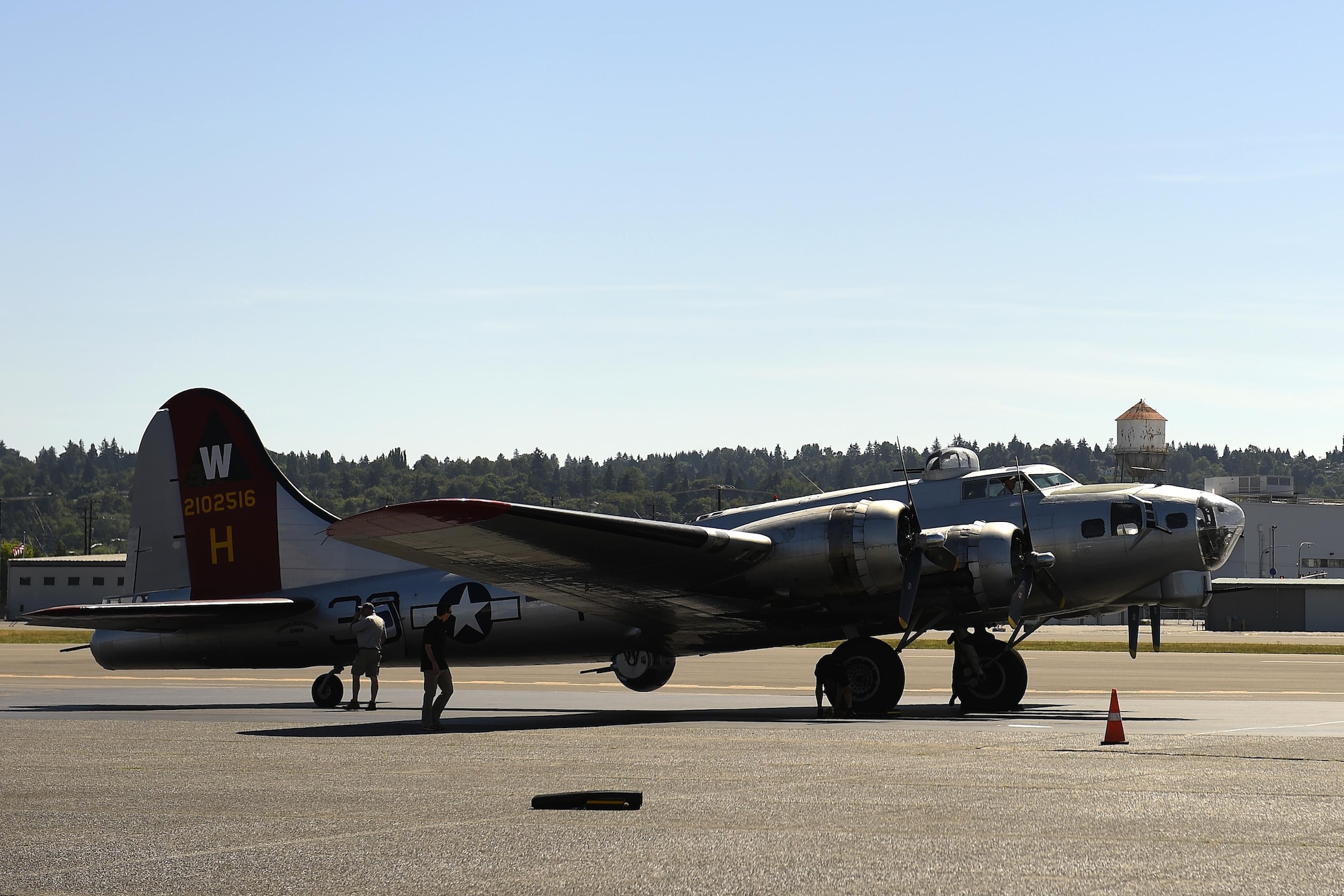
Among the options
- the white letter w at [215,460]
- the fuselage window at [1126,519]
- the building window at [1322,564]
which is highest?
the white letter w at [215,460]

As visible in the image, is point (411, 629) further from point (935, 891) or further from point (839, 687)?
point (935, 891)

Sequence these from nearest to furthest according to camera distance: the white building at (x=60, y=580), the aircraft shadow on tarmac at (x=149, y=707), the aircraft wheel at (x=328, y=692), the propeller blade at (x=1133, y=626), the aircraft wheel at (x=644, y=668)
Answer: the propeller blade at (x=1133, y=626) → the aircraft shadow on tarmac at (x=149, y=707) → the aircraft wheel at (x=644, y=668) → the aircraft wheel at (x=328, y=692) → the white building at (x=60, y=580)

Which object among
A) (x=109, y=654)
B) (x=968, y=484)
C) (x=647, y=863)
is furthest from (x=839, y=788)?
(x=109, y=654)

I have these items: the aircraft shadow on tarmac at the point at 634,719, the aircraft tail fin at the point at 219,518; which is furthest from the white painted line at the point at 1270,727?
the aircraft tail fin at the point at 219,518

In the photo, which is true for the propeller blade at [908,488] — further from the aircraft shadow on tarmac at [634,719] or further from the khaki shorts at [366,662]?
the khaki shorts at [366,662]

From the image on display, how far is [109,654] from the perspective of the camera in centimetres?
2842

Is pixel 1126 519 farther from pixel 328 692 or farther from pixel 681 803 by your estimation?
pixel 328 692

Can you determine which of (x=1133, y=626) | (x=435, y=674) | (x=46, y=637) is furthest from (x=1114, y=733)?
(x=46, y=637)

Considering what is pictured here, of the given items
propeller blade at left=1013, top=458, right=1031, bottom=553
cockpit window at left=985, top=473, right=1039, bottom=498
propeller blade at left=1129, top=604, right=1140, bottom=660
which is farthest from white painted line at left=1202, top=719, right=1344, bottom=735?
cockpit window at left=985, top=473, right=1039, bottom=498

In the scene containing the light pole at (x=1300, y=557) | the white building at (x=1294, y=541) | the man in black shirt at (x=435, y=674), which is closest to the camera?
the man in black shirt at (x=435, y=674)

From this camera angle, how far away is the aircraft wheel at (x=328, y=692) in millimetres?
26797

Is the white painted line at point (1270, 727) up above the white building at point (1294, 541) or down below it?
below

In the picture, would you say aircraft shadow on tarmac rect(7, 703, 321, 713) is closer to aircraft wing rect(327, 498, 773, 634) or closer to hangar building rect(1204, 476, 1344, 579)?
aircraft wing rect(327, 498, 773, 634)

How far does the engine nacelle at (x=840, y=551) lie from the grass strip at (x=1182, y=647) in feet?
98.0
